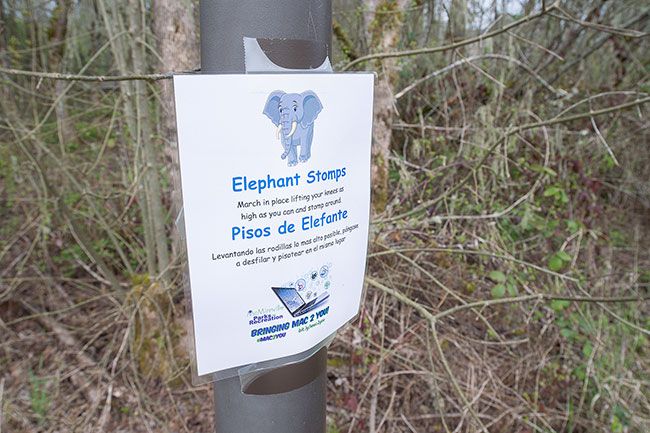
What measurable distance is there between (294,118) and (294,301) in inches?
15.5

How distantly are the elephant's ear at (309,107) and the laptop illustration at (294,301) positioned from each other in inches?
13.8

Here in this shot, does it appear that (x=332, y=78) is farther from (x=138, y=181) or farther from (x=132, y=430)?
(x=132, y=430)

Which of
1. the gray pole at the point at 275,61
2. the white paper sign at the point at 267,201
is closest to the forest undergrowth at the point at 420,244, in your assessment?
the gray pole at the point at 275,61

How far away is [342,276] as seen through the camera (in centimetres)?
116

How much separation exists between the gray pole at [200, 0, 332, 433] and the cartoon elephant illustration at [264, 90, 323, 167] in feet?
0.23

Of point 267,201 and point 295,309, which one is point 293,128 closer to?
point 267,201

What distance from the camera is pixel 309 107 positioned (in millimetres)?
959

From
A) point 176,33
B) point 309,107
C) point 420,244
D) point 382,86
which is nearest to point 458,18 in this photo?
point 382,86

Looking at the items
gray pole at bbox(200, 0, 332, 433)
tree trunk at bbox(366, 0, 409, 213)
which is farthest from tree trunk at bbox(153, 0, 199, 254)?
gray pole at bbox(200, 0, 332, 433)

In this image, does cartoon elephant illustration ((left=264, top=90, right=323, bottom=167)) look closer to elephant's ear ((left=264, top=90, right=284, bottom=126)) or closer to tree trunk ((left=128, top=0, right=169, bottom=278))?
elephant's ear ((left=264, top=90, right=284, bottom=126))

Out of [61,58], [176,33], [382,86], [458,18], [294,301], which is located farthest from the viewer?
[61,58]

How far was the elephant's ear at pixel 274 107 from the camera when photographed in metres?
0.91

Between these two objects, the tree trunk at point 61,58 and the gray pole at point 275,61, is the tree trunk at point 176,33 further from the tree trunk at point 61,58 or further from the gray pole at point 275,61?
the gray pole at point 275,61

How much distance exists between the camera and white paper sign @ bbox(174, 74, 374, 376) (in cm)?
88
